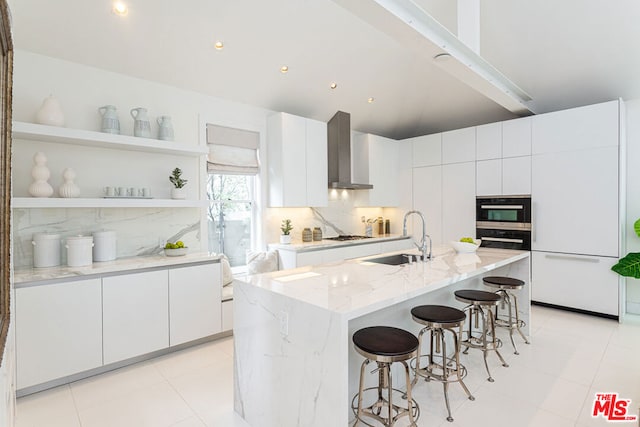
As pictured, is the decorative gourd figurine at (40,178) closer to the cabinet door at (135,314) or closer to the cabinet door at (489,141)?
the cabinet door at (135,314)

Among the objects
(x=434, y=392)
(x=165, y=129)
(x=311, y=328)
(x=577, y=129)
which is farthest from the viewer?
(x=577, y=129)

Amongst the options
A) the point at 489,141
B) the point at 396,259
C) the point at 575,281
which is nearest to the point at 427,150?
the point at 489,141

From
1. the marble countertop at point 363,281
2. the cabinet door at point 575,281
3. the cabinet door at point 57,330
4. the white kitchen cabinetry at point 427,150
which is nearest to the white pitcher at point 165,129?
the cabinet door at point 57,330

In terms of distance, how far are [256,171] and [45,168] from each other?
2219 millimetres

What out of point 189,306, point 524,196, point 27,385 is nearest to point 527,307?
point 524,196

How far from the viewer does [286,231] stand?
456 cm

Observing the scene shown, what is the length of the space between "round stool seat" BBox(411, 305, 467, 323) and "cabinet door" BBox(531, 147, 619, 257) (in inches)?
112

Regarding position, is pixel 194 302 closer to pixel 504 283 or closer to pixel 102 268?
pixel 102 268

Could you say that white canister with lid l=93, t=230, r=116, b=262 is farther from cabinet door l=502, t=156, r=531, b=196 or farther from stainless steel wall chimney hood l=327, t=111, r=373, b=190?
cabinet door l=502, t=156, r=531, b=196

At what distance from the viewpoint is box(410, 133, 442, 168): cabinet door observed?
17.8 feet

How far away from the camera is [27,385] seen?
238cm

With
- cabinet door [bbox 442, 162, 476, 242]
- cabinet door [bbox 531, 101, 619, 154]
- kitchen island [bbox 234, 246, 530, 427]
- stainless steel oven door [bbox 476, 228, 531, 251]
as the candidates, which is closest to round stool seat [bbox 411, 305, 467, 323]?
kitchen island [bbox 234, 246, 530, 427]

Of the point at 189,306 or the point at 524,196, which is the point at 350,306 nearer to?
the point at 189,306

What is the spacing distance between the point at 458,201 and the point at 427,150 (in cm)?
→ 103
